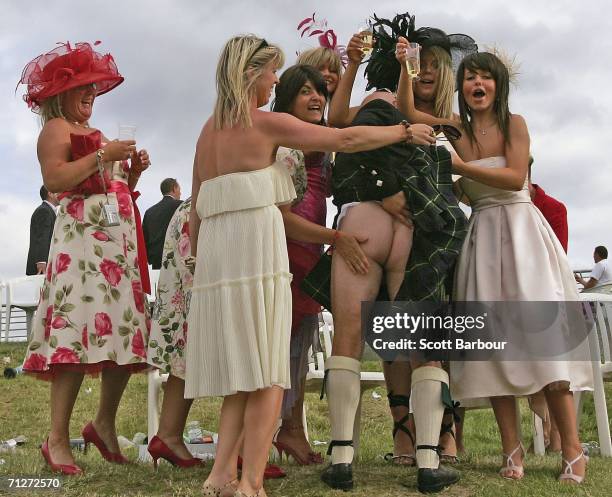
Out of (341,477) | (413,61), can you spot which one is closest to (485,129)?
(413,61)

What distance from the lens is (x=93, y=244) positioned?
4.16 m

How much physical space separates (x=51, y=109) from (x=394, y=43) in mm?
1804

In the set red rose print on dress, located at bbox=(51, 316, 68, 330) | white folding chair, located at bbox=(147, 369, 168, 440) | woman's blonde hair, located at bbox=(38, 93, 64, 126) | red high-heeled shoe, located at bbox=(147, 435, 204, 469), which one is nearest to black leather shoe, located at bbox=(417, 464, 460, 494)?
red high-heeled shoe, located at bbox=(147, 435, 204, 469)

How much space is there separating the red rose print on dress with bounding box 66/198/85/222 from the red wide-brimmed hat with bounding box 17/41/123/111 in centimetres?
57

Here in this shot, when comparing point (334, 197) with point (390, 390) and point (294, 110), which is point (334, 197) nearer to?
point (294, 110)

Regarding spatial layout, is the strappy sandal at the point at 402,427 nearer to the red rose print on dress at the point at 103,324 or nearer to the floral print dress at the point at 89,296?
the floral print dress at the point at 89,296

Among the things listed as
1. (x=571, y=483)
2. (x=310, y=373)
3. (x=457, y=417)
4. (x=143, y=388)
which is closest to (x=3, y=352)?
(x=143, y=388)

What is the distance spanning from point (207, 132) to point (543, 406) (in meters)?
2.25

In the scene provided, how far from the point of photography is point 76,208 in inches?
164

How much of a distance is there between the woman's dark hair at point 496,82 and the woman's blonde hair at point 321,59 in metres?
0.69

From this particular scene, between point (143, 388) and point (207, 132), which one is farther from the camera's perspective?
point (143, 388)

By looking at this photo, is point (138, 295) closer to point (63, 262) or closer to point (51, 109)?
point (63, 262)

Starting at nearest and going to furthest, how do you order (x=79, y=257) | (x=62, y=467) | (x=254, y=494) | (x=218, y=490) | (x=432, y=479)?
(x=254, y=494)
(x=218, y=490)
(x=432, y=479)
(x=62, y=467)
(x=79, y=257)

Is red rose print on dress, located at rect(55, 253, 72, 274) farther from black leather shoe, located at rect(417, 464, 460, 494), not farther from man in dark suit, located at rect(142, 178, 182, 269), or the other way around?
man in dark suit, located at rect(142, 178, 182, 269)
